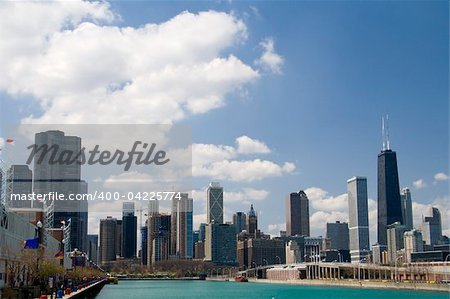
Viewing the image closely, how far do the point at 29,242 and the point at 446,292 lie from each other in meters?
100

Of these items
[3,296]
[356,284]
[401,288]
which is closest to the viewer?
[3,296]

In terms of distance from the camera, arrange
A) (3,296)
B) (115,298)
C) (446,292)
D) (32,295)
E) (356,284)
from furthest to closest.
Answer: (356,284) < (446,292) < (115,298) < (32,295) < (3,296)

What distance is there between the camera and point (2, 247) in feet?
216

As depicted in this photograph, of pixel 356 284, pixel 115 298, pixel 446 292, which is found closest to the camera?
pixel 115 298

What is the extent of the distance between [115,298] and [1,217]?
167 ft

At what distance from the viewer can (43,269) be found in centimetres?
7281

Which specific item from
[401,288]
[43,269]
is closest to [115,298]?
[43,269]

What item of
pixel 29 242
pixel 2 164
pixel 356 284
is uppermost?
pixel 2 164

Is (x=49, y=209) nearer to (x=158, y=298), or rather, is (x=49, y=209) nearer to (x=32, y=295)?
(x=158, y=298)

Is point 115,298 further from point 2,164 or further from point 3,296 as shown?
point 3,296

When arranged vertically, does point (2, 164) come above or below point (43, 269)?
above

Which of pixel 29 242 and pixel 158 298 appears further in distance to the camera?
pixel 158 298

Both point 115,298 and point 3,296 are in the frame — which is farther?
point 115,298

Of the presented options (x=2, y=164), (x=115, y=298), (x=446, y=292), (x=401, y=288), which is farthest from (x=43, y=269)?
(x=401, y=288)
